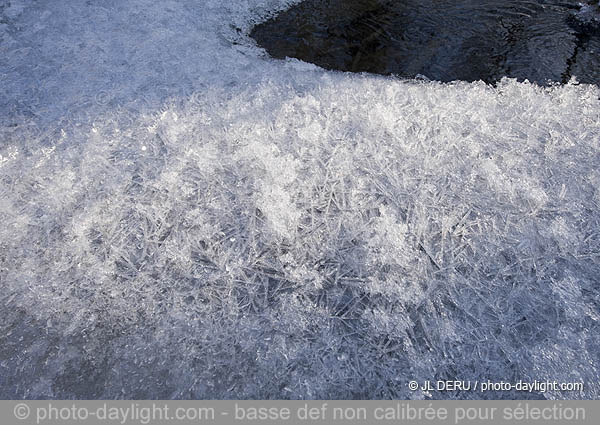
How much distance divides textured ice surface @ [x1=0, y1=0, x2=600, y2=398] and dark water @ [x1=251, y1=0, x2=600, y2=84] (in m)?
0.29

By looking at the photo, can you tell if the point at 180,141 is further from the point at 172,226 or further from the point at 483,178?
the point at 483,178

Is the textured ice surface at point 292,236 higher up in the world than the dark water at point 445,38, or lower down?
lower down

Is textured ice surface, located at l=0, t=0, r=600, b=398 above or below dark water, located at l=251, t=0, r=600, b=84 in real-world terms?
below

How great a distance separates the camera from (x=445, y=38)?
2.70 meters

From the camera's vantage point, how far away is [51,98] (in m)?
2.20

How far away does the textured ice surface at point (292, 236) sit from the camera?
1245mm

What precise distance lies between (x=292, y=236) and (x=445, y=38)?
1921mm

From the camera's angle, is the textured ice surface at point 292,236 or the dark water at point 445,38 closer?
the textured ice surface at point 292,236

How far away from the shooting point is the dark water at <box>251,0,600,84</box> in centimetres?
247

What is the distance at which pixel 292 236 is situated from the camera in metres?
1.52

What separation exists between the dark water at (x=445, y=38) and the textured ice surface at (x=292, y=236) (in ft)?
0.95

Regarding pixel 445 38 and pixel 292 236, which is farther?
pixel 445 38

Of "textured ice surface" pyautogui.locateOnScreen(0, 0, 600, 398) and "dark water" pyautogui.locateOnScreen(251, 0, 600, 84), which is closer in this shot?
"textured ice surface" pyautogui.locateOnScreen(0, 0, 600, 398)

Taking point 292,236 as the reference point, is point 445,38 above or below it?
above
